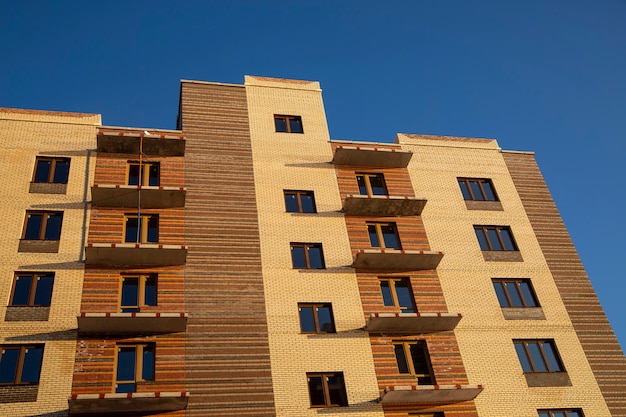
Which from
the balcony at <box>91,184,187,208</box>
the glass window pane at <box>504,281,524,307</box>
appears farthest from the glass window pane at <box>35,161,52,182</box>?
the glass window pane at <box>504,281,524,307</box>

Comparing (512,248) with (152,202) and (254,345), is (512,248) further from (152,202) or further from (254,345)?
(152,202)

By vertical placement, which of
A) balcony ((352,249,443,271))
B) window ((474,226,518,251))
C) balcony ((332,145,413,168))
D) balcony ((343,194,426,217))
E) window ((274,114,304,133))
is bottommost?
balcony ((352,249,443,271))

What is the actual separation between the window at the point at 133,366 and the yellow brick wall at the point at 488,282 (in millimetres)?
12341

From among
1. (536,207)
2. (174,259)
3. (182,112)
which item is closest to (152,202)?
(174,259)

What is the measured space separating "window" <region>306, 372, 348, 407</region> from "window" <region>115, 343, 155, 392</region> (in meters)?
5.83

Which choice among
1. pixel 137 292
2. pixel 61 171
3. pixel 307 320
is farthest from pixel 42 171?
pixel 307 320

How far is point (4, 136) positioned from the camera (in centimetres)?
2616

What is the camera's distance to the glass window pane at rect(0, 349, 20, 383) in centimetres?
2005

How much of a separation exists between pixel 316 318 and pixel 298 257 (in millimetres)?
2966

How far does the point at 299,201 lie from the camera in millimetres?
27234

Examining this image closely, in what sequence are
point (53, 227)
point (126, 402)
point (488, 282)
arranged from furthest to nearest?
1. point (488, 282)
2. point (53, 227)
3. point (126, 402)

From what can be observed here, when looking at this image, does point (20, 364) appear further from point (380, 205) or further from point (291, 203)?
point (380, 205)

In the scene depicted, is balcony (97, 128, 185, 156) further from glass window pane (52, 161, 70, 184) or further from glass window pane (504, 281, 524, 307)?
glass window pane (504, 281, 524, 307)

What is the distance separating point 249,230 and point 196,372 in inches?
264
